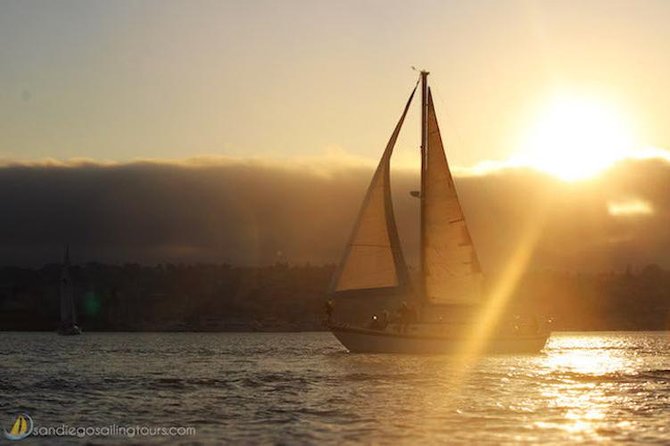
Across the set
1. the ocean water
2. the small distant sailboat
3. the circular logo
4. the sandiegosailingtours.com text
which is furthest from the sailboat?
the small distant sailboat

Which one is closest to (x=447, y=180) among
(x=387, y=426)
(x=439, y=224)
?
(x=439, y=224)

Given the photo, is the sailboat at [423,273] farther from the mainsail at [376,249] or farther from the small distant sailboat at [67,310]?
the small distant sailboat at [67,310]

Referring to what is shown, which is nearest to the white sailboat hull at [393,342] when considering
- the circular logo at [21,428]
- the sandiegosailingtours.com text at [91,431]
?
the circular logo at [21,428]

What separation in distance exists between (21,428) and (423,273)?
44289mm

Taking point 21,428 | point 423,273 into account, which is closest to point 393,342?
point 423,273

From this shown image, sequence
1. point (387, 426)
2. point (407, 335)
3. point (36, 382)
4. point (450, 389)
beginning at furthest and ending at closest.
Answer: point (407, 335), point (36, 382), point (450, 389), point (387, 426)

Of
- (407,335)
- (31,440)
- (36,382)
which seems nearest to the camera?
(31,440)

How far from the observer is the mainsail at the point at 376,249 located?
70000 millimetres

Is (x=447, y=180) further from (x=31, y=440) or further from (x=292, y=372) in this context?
(x=31, y=440)

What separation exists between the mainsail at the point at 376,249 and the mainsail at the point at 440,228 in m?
2.42

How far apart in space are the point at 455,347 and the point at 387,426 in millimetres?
40126

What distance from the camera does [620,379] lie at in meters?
51.1

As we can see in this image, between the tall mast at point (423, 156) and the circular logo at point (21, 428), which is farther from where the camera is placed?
the tall mast at point (423, 156)

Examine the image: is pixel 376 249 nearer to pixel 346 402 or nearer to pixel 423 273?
pixel 423 273
